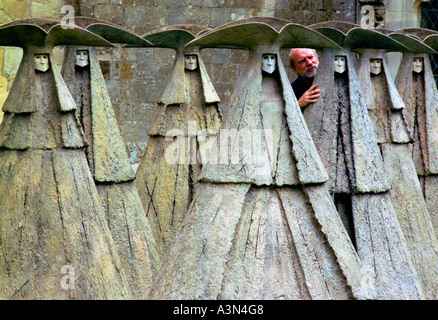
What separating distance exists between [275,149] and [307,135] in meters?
0.21

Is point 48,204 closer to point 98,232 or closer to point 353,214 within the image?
point 98,232

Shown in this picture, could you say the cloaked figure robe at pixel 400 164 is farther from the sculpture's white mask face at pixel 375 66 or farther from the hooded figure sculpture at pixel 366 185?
the hooded figure sculpture at pixel 366 185

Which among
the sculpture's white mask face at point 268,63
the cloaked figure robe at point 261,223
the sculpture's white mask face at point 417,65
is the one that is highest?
the sculpture's white mask face at point 417,65

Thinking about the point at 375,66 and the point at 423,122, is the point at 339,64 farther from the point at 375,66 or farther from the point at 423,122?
the point at 423,122

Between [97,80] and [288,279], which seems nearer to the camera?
[288,279]

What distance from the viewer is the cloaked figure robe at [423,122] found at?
6.51m

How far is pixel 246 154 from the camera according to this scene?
4.13m

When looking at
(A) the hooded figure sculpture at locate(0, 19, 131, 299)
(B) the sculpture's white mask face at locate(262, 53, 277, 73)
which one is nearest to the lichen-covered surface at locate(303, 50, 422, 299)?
(B) the sculpture's white mask face at locate(262, 53, 277, 73)

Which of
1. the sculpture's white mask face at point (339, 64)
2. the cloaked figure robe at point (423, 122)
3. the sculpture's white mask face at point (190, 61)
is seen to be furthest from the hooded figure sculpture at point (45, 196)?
the cloaked figure robe at point (423, 122)

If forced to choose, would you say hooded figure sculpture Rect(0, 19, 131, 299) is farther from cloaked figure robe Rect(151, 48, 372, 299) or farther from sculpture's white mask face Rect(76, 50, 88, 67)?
sculpture's white mask face Rect(76, 50, 88, 67)

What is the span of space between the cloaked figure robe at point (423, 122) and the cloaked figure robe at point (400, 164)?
61cm

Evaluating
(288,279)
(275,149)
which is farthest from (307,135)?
(288,279)

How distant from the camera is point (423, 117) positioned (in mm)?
6527

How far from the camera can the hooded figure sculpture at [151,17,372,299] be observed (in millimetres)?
3994
